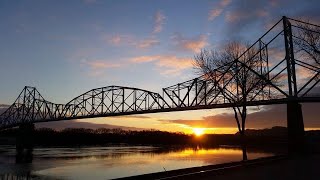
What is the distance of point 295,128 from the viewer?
42344 mm

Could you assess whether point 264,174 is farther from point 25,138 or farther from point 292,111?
point 25,138

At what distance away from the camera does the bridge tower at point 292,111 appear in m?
40.9

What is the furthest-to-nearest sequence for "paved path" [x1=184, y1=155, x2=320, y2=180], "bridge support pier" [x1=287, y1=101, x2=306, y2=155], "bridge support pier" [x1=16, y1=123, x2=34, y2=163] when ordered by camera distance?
"bridge support pier" [x1=16, y1=123, x2=34, y2=163] < "bridge support pier" [x1=287, y1=101, x2=306, y2=155] < "paved path" [x1=184, y1=155, x2=320, y2=180]

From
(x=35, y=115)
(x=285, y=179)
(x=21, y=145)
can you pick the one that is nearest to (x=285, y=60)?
(x=285, y=179)

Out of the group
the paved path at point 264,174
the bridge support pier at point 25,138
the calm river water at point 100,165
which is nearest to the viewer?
the paved path at point 264,174

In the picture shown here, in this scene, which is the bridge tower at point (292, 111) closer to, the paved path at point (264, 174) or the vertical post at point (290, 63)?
the vertical post at point (290, 63)

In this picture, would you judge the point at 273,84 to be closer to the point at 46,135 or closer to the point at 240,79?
the point at 240,79

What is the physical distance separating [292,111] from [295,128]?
7.60ft

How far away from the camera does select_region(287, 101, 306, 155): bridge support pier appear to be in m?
40.8

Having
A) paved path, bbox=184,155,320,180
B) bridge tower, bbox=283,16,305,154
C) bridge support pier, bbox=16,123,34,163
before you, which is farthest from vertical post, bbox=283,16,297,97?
bridge support pier, bbox=16,123,34,163

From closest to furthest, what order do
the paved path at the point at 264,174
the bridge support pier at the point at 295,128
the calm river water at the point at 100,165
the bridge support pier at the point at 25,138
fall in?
the paved path at the point at 264,174 → the calm river water at the point at 100,165 → the bridge support pier at the point at 295,128 → the bridge support pier at the point at 25,138

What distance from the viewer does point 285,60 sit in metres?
51.7

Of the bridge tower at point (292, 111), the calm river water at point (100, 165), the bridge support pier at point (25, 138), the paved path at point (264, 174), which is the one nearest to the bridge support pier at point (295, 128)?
the bridge tower at point (292, 111)

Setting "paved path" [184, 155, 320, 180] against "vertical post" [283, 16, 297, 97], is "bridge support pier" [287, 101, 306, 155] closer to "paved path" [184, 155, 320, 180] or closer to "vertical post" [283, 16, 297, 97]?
"vertical post" [283, 16, 297, 97]
